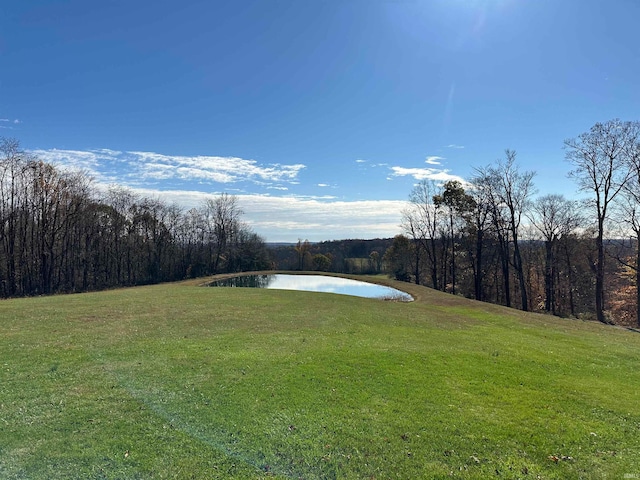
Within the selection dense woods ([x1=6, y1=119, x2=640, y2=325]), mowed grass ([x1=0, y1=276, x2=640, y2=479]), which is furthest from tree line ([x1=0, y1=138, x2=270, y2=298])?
mowed grass ([x1=0, y1=276, x2=640, y2=479])

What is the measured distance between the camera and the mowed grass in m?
4.32

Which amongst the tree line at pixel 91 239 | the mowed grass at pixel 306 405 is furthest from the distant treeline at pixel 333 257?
the mowed grass at pixel 306 405

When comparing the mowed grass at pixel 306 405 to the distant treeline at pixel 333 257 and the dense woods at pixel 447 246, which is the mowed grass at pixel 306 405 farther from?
the distant treeline at pixel 333 257

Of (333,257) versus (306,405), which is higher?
(333,257)

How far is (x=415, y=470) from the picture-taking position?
14.0 ft

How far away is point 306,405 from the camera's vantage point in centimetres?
580

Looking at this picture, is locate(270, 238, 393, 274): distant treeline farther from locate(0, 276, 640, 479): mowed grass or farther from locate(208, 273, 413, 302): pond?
locate(0, 276, 640, 479): mowed grass

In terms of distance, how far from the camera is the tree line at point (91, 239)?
99.8ft

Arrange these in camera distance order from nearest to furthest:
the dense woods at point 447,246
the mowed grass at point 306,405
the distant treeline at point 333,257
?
1. the mowed grass at point 306,405
2. the dense woods at point 447,246
3. the distant treeline at point 333,257

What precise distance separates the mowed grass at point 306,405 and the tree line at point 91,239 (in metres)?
25.9

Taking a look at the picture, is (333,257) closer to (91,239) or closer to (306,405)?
(91,239)

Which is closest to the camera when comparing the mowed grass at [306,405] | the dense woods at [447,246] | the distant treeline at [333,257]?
the mowed grass at [306,405]

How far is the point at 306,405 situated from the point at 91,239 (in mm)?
40880

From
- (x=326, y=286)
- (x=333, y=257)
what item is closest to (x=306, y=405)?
(x=326, y=286)
